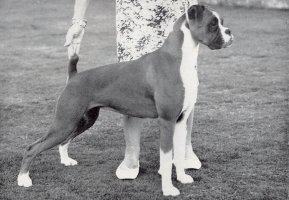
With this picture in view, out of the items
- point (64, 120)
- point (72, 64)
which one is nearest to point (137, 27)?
point (72, 64)

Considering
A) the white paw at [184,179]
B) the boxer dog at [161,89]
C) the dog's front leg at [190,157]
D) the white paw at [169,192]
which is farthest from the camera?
the dog's front leg at [190,157]

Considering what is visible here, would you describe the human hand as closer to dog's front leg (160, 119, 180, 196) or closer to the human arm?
the human arm

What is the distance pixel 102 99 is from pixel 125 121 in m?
0.61

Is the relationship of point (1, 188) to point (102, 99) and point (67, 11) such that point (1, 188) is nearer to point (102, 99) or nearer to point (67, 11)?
point (102, 99)

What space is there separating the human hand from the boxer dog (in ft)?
0.39

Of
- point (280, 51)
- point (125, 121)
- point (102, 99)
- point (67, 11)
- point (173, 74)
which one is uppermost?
point (173, 74)

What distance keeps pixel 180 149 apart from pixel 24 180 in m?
1.42

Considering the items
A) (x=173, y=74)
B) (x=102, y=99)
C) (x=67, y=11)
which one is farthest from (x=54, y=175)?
(x=67, y=11)

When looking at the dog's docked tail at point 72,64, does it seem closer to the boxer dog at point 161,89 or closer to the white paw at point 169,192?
the boxer dog at point 161,89

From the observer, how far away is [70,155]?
5.89 meters

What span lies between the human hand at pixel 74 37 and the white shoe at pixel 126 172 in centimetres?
117

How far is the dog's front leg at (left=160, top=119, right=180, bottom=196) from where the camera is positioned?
467 cm

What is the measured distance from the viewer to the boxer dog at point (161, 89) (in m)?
4.57

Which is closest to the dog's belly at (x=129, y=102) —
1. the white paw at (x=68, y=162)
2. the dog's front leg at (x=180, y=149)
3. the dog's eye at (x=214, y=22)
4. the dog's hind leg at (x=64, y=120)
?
the dog's hind leg at (x=64, y=120)
